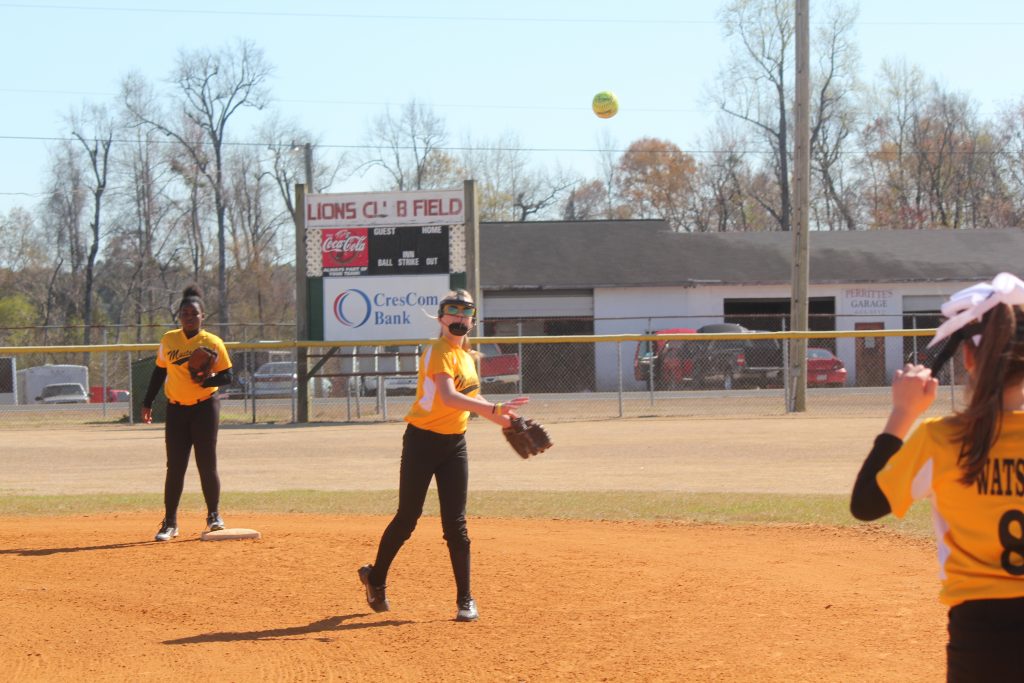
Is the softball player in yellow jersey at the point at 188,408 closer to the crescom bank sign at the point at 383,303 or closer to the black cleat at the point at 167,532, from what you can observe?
the black cleat at the point at 167,532

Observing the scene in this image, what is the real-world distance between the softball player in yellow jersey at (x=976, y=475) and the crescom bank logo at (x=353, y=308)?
73.7 ft

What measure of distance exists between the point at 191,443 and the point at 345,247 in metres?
16.2

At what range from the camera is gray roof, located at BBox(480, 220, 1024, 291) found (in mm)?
41875

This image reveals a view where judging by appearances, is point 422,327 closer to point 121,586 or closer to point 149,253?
point 121,586

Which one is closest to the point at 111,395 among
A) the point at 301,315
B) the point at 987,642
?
→ the point at 301,315

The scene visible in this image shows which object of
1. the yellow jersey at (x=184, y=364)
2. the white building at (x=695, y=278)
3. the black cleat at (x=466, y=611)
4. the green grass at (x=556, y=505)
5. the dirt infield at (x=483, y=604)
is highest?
the white building at (x=695, y=278)

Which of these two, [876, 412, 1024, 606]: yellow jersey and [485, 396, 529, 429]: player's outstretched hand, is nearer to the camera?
[876, 412, 1024, 606]: yellow jersey

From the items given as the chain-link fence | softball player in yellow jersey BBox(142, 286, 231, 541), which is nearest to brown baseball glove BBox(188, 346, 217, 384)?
softball player in yellow jersey BBox(142, 286, 231, 541)

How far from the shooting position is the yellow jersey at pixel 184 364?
9266 mm

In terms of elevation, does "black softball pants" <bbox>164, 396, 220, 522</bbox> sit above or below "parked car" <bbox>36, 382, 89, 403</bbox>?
above

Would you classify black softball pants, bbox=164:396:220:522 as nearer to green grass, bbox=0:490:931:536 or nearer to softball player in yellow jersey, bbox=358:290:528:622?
green grass, bbox=0:490:931:536

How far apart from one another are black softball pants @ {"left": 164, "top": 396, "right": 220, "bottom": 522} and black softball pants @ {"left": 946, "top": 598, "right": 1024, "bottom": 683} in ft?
23.6

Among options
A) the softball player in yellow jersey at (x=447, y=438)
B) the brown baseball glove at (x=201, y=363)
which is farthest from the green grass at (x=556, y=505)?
the softball player in yellow jersey at (x=447, y=438)

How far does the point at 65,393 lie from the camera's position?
34.2m
